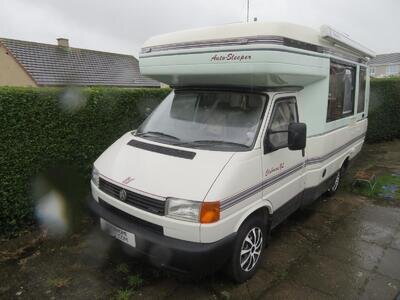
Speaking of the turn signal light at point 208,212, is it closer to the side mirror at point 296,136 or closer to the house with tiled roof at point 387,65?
the side mirror at point 296,136

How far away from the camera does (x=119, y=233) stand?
3424mm

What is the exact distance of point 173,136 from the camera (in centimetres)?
395

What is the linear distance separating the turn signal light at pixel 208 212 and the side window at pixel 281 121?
1.13 metres

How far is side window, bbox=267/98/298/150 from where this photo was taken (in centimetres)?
380

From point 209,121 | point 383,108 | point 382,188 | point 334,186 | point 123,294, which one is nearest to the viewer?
point 123,294

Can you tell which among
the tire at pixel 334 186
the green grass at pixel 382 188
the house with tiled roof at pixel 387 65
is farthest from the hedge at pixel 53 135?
the house with tiled roof at pixel 387 65

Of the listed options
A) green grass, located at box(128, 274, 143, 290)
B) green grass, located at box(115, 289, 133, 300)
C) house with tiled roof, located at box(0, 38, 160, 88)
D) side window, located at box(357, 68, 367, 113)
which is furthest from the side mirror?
house with tiled roof, located at box(0, 38, 160, 88)

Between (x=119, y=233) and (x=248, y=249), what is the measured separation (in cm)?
138

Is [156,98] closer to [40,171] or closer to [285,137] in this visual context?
[40,171]

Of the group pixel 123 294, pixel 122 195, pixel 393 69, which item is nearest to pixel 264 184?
pixel 122 195

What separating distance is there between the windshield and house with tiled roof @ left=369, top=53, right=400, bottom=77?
2751 inches

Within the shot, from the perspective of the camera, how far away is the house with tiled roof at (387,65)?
65000mm

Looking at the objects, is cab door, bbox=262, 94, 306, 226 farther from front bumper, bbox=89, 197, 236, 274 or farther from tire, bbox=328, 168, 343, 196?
tire, bbox=328, 168, 343, 196

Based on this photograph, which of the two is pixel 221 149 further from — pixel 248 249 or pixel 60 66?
pixel 60 66
